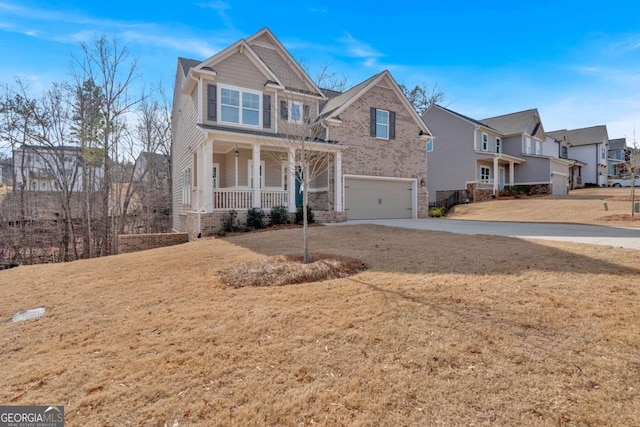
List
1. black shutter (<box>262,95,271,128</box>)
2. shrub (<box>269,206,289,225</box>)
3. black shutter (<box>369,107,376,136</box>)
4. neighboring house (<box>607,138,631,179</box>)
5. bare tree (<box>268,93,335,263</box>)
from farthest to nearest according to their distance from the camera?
neighboring house (<box>607,138,631,179</box>) < black shutter (<box>369,107,376,136</box>) < black shutter (<box>262,95,271,128</box>) < shrub (<box>269,206,289,225</box>) < bare tree (<box>268,93,335,263</box>)

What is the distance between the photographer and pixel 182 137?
18.5 m

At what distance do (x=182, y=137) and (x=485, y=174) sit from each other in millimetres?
25203

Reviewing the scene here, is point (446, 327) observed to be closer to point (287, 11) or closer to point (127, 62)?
point (287, 11)

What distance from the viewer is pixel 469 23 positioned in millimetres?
13398

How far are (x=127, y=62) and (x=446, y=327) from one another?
23210mm

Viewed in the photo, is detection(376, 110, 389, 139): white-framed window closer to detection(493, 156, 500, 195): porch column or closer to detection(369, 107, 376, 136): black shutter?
detection(369, 107, 376, 136): black shutter

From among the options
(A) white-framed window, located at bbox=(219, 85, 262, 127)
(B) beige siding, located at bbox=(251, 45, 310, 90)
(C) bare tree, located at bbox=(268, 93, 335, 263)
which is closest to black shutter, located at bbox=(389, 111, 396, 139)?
(C) bare tree, located at bbox=(268, 93, 335, 263)

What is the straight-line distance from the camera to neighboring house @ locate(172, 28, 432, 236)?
13.7 metres

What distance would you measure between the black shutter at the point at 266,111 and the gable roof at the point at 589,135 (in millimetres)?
41792

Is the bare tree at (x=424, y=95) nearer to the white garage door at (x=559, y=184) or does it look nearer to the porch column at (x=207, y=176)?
the white garage door at (x=559, y=184)

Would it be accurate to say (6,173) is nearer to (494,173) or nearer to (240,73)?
(240,73)

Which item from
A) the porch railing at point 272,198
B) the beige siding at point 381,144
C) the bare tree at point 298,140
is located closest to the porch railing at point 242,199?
the porch railing at point 272,198

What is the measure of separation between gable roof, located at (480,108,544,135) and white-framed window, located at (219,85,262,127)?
1028 inches

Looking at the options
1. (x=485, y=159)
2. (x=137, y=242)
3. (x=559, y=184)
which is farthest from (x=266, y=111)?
(x=559, y=184)
